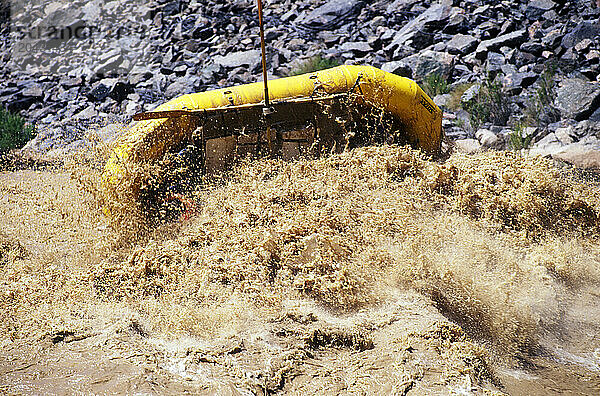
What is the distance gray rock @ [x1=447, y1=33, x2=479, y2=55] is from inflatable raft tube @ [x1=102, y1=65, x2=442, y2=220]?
3265 mm

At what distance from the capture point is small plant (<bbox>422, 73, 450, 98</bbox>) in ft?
23.7

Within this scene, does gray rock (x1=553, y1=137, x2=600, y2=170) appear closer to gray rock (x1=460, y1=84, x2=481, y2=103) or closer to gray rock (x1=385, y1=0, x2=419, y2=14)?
gray rock (x1=460, y1=84, x2=481, y2=103)

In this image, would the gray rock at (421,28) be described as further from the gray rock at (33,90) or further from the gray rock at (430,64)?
the gray rock at (33,90)

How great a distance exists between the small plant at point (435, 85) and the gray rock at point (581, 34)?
1.66 metres

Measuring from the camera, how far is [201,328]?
3.02 m

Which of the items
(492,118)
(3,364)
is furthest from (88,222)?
(492,118)

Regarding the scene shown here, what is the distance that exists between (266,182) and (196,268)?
0.98 meters

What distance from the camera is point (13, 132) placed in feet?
24.1

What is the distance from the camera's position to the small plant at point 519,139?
5746 millimetres

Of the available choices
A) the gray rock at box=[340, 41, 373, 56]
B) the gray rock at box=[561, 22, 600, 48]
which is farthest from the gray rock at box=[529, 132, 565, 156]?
the gray rock at box=[340, 41, 373, 56]

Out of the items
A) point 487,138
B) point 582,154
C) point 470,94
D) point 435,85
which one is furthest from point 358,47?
point 582,154

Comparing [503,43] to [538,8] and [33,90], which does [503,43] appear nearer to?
[538,8]

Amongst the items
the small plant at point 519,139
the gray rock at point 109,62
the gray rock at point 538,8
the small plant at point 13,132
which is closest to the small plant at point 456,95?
the small plant at point 519,139

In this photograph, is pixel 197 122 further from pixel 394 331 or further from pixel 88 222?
pixel 394 331
